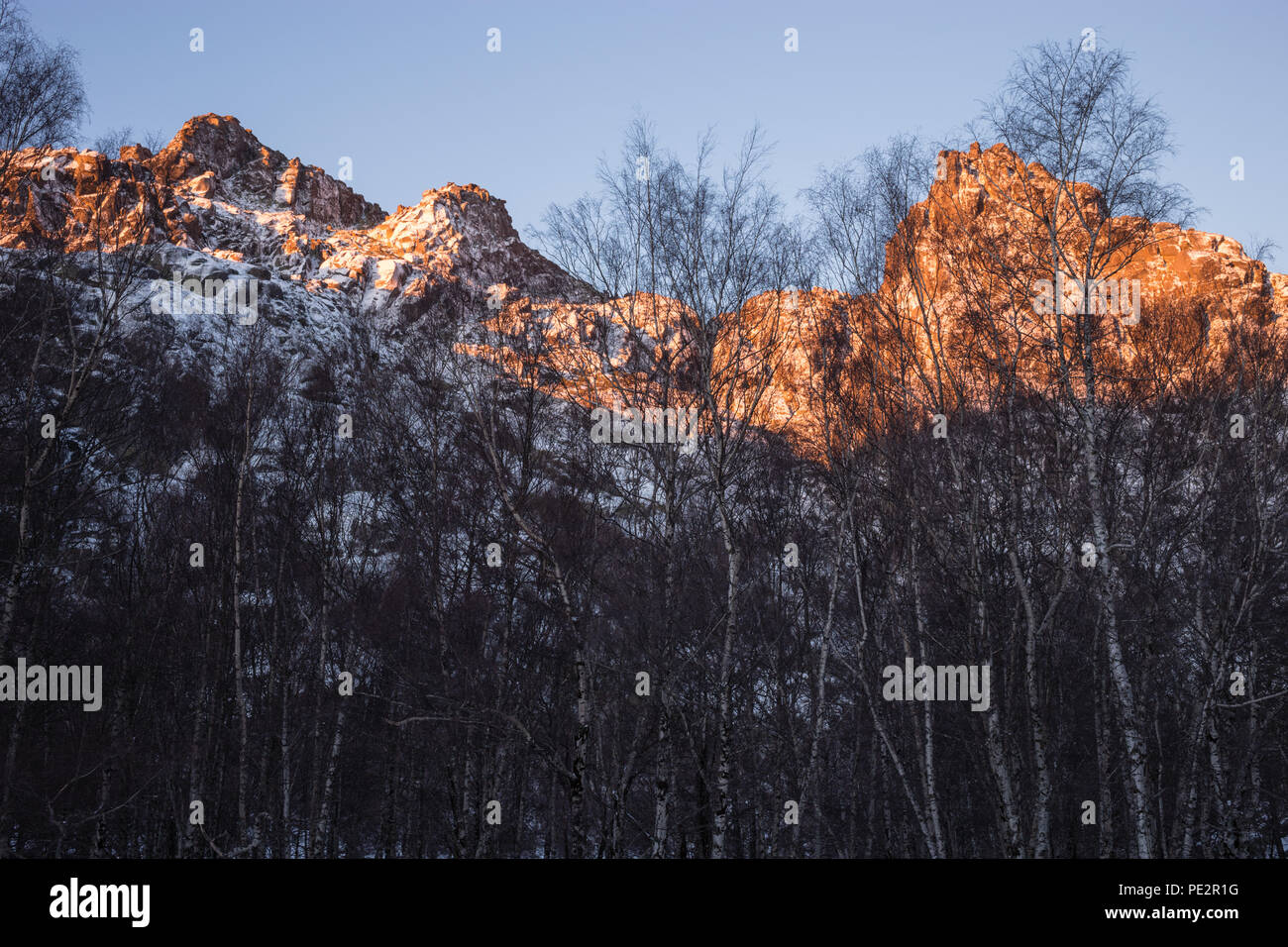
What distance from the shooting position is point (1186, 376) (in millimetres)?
18234

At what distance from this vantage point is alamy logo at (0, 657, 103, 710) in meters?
15.1

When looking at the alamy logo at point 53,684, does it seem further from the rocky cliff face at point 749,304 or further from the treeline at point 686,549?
the rocky cliff face at point 749,304

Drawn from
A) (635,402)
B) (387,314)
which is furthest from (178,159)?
(635,402)

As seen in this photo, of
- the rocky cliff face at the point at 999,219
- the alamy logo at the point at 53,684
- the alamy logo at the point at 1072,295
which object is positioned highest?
the rocky cliff face at the point at 999,219

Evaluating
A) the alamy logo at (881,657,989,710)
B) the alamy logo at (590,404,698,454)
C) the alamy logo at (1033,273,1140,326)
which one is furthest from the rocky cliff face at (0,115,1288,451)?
the alamy logo at (881,657,989,710)

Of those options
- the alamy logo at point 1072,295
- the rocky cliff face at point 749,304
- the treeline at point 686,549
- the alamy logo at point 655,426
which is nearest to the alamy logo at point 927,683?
the treeline at point 686,549
